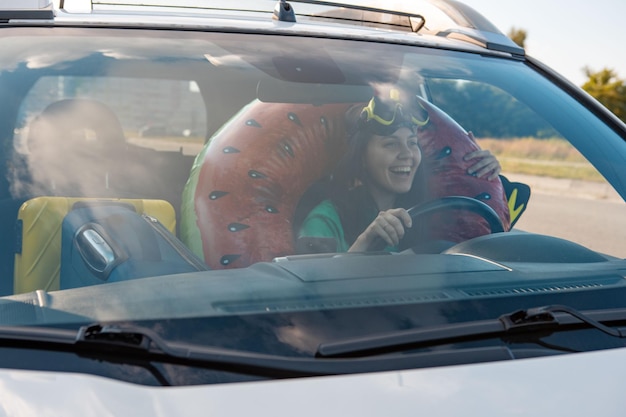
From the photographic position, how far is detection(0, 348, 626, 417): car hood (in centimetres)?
137

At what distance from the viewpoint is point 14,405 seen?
1.37 metres

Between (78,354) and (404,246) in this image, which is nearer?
(78,354)

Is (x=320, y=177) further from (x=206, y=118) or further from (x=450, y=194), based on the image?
(x=206, y=118)

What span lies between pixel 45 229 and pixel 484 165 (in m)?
1.09

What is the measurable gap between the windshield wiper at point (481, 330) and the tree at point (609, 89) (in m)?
21.6

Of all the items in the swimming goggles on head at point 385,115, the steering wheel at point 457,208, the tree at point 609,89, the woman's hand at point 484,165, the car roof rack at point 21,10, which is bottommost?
the tree at point 609,89

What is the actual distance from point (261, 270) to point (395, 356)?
0.38 metres

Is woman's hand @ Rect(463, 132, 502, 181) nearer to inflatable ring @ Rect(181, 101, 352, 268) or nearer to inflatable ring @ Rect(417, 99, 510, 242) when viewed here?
inflatable ring @ Rect(417, 99, 510, 242)

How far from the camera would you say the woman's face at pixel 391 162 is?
7.22ft

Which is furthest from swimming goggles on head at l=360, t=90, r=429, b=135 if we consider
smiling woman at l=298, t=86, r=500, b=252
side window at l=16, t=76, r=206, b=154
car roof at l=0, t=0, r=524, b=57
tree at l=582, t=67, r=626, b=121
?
tree at l=582, t=67, r=626, b=121

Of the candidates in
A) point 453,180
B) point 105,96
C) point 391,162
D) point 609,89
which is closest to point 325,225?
point 391,162

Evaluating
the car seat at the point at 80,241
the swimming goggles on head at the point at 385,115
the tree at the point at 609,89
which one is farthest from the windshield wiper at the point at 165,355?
the tree at the point at 609,89

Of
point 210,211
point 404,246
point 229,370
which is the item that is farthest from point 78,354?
point 404,246

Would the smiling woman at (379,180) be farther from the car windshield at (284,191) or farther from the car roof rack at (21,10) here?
the car roof rack at (21,10)
